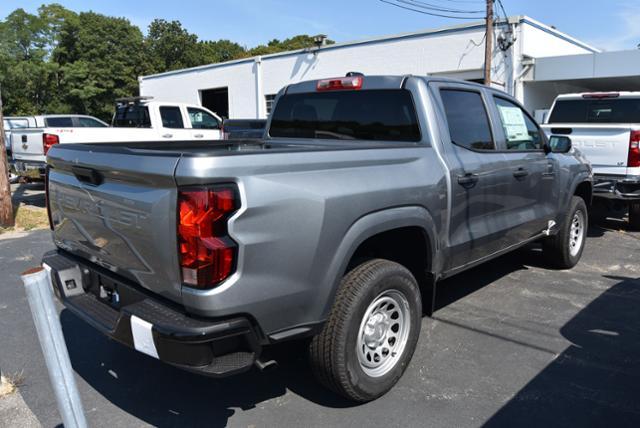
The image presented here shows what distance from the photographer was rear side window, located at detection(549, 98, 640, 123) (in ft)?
27.3

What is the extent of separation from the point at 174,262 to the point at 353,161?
3.70 feet

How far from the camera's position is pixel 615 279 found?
5.70 m

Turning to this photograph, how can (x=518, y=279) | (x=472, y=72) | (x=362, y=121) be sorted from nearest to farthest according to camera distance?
1. (x=362, y=121)
2. (x=518, y=279)
3. (x=472, y=72)

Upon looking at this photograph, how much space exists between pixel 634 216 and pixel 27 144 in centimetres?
1135

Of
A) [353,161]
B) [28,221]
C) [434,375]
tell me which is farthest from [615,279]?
[28,221]

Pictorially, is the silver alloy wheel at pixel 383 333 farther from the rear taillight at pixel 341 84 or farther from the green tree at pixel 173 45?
the green tree at pixel 173 45

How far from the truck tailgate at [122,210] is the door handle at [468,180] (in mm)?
2121

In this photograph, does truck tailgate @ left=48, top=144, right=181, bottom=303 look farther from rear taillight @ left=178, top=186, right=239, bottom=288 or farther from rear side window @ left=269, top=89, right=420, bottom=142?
rear side window @ left=269, top=89, right=420, bottom=142

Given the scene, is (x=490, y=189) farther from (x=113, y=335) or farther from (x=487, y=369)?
(x=113, y=335)

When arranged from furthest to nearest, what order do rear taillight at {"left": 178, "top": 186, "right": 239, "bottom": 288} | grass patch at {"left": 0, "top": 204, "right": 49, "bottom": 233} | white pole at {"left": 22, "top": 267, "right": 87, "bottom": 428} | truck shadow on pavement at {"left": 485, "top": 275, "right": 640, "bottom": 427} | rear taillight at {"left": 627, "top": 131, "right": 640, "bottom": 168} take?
grass patch at {"left": 0, "top": 204, "right": 49, "bottom": 233} → rear taillight at {"left": 627, "top": 131, "right": 640, "bottom": 168} → truck shadow on pavement at {"left": 485, "top": 275, "right": 640, "bottom": 427} → rear taillight at {"left": 178, "top": 186, "right": 239, "bottom": 288} → white pole at {"left": 22, "top": 267, "right": 87, "bottom": 428}

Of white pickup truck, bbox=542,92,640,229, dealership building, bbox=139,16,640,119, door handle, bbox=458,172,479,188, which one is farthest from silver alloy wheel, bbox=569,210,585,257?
dealership building, bbox=139,16,640,119

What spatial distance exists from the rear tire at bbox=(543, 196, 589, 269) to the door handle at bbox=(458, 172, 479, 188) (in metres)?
2.33

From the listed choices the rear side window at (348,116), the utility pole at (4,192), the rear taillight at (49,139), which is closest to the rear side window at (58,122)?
the rear taillight at (49,139)

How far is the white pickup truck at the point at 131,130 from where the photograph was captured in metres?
10.1
